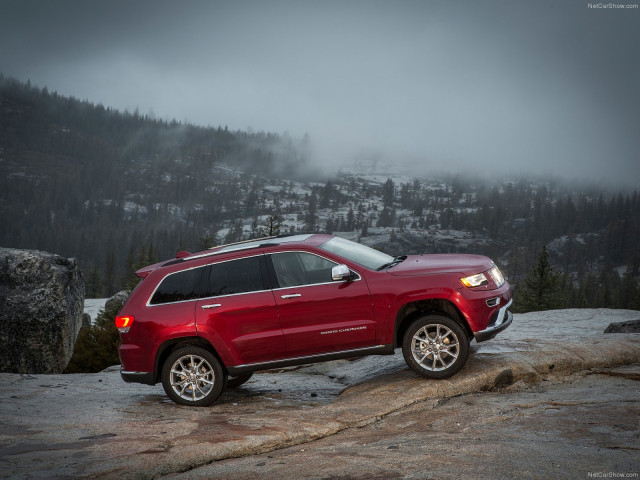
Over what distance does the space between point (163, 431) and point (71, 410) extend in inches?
78.0

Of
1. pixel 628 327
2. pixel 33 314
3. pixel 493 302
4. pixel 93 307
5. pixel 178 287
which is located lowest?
pixel 93 307

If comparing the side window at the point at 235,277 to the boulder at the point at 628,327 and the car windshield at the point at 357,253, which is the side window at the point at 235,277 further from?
the boulder at the point at 628,327

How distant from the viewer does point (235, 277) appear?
7469 mm

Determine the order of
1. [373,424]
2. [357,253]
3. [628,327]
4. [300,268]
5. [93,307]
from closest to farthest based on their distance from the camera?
[373,424]
[300,268]
[357,253]
[628,327]
[93,307]

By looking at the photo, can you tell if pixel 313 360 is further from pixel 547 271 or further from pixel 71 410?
pixel 547 271

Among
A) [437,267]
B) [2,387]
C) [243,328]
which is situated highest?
[437,267]

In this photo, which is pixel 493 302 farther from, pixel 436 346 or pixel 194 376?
pixel 194 376

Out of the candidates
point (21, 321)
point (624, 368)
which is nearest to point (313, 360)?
point (624, 368)

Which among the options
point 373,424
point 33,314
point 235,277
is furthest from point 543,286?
point 373,424

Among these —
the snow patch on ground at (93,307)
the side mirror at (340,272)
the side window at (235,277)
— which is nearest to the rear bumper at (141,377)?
the side window at (235,277)

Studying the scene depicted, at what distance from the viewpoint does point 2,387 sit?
8555mm

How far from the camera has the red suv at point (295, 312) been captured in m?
6.88

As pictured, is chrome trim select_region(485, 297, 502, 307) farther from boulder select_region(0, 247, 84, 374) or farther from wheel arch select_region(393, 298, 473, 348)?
boulder select_region(0, 247, 84, 374)

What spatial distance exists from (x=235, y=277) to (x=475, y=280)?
312cm
